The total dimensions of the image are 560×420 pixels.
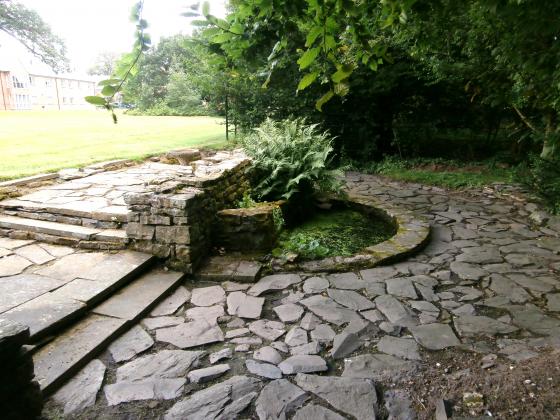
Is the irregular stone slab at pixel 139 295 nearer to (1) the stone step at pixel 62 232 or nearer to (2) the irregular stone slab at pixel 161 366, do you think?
(2) the irregular stone slab at pixel 161 366

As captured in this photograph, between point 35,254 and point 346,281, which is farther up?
point 35,254

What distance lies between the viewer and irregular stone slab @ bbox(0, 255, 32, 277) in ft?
10.8

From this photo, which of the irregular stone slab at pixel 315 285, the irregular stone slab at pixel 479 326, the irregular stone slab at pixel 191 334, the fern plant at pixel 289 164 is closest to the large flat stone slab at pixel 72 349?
the irregular stone slab at pixel 191 334

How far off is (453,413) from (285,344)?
3.71 ft

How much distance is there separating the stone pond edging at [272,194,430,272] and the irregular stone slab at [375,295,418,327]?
636mm

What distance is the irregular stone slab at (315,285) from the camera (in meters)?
3.49

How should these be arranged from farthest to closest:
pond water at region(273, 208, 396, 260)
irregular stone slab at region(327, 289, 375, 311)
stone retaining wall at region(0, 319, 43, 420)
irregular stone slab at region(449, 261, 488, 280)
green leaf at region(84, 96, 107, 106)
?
pond water at region(273, 208, 396, 260) → irregular stone slab at region(449, 261, 488, 280) → irregular stone slab at region(327, 289, 375, 311) → stone retaining wall at region(0, 319, 43, 420) → green leaf at region(84, 96, 107, 106)

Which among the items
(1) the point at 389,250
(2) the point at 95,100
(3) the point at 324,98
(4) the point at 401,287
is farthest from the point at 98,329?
(1) the point at 389,250

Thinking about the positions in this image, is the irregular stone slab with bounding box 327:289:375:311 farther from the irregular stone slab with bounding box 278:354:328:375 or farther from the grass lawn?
the grass lawn

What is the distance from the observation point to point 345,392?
221cm

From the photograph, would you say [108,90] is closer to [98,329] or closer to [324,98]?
[324,98]

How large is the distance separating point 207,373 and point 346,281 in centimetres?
171

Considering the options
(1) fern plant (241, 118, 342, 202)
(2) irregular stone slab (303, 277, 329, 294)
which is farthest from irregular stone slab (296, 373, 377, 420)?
(1) fern plant (241, 118, 342, 202)

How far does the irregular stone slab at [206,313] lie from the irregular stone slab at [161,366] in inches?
16.6
